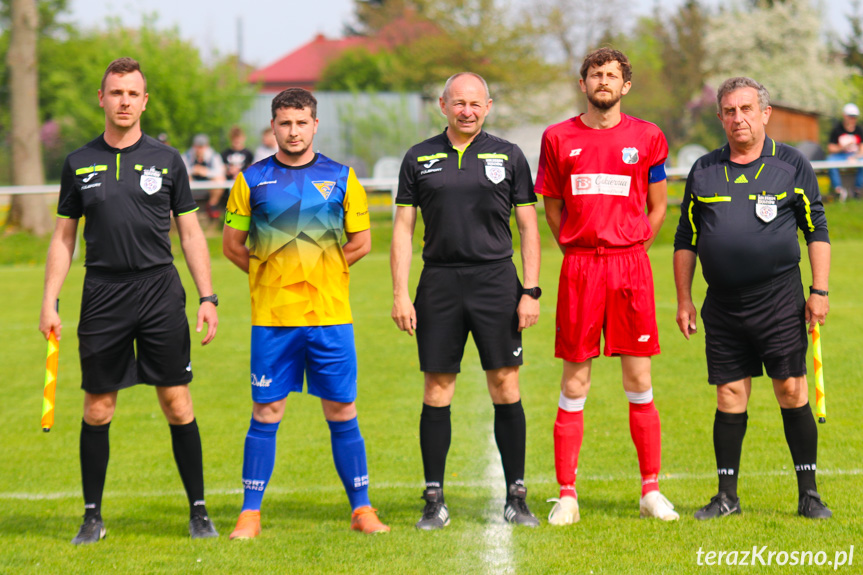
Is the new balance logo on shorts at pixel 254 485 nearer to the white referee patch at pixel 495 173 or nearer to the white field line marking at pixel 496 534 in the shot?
the white field line marking at pixel 496 534

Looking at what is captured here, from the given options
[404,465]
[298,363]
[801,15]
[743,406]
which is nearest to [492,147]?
[298,363]

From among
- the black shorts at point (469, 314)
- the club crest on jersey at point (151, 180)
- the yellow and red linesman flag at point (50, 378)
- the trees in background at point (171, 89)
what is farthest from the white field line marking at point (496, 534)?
the trees in background at point (171, 89)

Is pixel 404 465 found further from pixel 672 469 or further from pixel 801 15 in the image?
pixel 801 15

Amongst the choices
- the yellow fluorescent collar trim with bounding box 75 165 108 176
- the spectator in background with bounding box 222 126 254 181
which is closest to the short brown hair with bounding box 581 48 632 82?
the yellow fluorescent collar trim with bounding box 75 165 108 176

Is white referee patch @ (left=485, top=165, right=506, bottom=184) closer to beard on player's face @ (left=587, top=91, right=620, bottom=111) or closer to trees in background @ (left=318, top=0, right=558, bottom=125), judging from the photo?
beard on player's face @ (left=587, top=91, right=620, bottom=111)

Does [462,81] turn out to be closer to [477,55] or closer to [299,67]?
[477,55]

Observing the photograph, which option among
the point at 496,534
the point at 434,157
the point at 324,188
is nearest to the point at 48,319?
the point at 324,188

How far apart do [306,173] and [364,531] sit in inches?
66.5

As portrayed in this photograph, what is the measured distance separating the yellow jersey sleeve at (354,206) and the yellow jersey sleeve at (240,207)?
46 cm

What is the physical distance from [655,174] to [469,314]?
1.11 meters

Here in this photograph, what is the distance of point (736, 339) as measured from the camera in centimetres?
475

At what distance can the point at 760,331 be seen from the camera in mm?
4684

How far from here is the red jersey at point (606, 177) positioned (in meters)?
4.65

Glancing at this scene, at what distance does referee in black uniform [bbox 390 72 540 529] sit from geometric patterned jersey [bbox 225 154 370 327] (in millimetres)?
325
